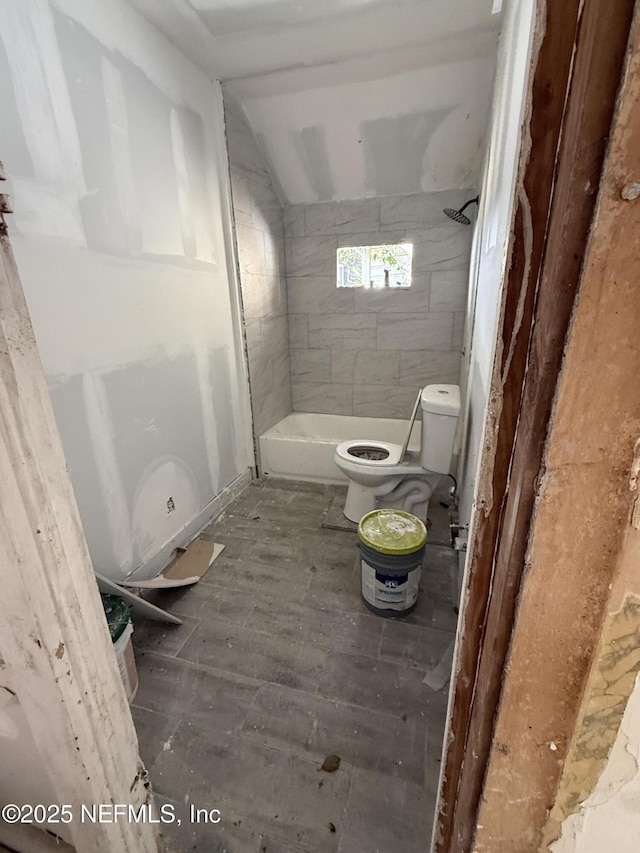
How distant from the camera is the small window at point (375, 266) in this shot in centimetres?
299

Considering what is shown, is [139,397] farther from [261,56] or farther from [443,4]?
[443,4]

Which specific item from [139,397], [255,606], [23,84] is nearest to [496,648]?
[255,606]

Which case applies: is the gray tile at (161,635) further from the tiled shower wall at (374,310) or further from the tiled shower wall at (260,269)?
the tiled shower wall at (374,310)

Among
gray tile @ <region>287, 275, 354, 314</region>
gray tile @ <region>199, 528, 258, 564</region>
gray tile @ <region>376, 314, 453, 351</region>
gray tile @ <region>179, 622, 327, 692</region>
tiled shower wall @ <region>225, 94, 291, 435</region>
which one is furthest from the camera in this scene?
gray tile @ <region>287, 275, 354, 314</region>

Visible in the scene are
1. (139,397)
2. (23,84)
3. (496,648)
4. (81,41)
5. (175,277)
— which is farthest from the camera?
(175,277)

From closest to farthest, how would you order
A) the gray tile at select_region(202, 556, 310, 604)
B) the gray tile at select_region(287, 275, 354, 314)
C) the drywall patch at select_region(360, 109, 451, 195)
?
1. the gray tile at select_region(202, 556, 310, 604)
2. the drywall patch at select_region(360, 109, 451, 195)
3. the gray tile at select_region(287, 275, 354, 314)

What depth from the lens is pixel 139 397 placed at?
1788 millimetres

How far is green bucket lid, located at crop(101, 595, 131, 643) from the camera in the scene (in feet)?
4.08

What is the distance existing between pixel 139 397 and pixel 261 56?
75.9 inches

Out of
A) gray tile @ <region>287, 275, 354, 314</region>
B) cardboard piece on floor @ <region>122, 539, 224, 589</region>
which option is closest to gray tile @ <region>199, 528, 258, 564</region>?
cardboard piece on floor @ <region>122, 539, 224, 589</region>

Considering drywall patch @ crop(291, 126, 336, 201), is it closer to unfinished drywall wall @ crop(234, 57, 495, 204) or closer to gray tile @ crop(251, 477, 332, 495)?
unfinished drywall wall @ crop(234, 57, 495, 204)

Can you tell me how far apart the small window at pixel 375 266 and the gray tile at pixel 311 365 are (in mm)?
631

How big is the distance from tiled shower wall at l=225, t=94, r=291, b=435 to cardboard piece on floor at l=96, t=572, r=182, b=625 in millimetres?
1486

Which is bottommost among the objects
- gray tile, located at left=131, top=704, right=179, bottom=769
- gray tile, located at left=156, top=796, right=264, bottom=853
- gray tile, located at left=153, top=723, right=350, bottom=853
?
gray tile, located at left=156, top=796, right=264, bottom=853
